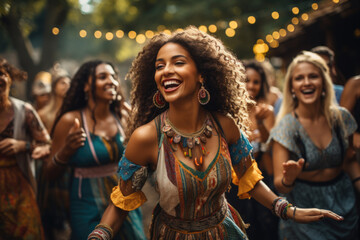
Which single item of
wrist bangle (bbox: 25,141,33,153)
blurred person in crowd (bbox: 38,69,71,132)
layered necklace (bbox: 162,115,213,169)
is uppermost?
blurred person in crowd (bbox: 38,69,71,132)

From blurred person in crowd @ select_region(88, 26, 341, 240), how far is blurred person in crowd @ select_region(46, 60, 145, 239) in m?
1.12

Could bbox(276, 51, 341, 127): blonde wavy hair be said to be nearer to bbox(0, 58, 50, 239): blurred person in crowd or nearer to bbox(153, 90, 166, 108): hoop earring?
bbox(153, 90, 166, 108): hoop earring

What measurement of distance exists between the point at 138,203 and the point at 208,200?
48 cm

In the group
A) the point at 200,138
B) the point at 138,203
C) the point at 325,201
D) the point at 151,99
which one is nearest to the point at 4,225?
the point at 138,203

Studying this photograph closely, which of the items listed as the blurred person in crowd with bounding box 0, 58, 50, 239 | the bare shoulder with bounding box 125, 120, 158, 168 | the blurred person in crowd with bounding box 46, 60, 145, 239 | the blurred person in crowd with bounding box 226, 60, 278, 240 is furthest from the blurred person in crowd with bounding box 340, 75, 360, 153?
the blurred person in crowd with bounding box 0, 58, 50, 239

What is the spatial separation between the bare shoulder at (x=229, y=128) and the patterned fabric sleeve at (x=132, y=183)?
65cm

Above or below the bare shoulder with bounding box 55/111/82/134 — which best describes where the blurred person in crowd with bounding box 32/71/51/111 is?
above

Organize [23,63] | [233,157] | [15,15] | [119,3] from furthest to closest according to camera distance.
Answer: [119,3]
[23,63]
[15,15]
[233,157]

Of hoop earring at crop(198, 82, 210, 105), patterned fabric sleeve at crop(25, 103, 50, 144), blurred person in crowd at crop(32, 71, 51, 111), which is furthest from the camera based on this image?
blurred person in crowd at crop(32, 71, 51, 111)

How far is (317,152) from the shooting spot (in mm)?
3385

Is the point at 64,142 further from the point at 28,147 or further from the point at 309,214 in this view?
the point at 309,214

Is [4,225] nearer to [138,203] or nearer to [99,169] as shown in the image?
[99,169]

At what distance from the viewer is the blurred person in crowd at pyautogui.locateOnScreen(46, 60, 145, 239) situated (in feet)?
11.3

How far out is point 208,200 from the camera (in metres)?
2.31
